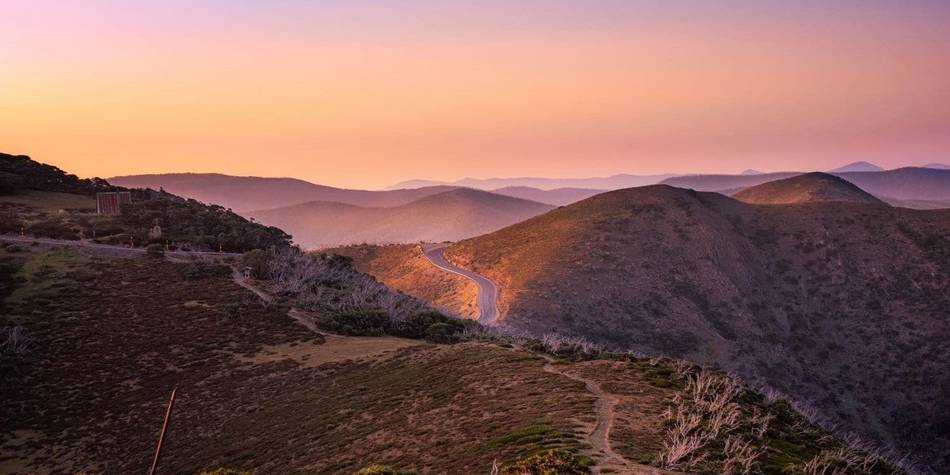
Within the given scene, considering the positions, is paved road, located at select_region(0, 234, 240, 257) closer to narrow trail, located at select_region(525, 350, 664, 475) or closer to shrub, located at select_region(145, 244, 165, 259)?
shrub, located at select_region(145, 244, 165, 259)

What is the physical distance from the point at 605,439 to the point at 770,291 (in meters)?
103

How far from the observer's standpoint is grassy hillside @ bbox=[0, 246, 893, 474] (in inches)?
655

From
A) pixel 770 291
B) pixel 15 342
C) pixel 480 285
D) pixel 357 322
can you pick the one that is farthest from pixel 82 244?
pixel 770 291

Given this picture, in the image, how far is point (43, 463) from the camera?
2339cm

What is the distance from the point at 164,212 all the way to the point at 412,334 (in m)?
44.6

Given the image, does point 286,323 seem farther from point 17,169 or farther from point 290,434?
point 17,169

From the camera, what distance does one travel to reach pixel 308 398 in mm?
28359

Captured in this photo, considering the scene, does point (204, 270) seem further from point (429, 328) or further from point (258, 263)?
point (429, 328)

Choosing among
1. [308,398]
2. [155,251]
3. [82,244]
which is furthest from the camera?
[82,244]

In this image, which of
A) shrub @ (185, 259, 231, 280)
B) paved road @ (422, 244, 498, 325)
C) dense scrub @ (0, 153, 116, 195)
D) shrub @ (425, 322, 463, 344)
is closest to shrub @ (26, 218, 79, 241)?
shrub @ (185, 259, 231, 280)

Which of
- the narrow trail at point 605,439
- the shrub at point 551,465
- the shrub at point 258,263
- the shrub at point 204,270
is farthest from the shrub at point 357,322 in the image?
the shrub at point 551,465

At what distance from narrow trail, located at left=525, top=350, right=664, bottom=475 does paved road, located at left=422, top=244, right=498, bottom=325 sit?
49.1 meters

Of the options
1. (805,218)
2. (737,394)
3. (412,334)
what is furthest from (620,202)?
(737,394)

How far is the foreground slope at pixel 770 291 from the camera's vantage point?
255 feet
